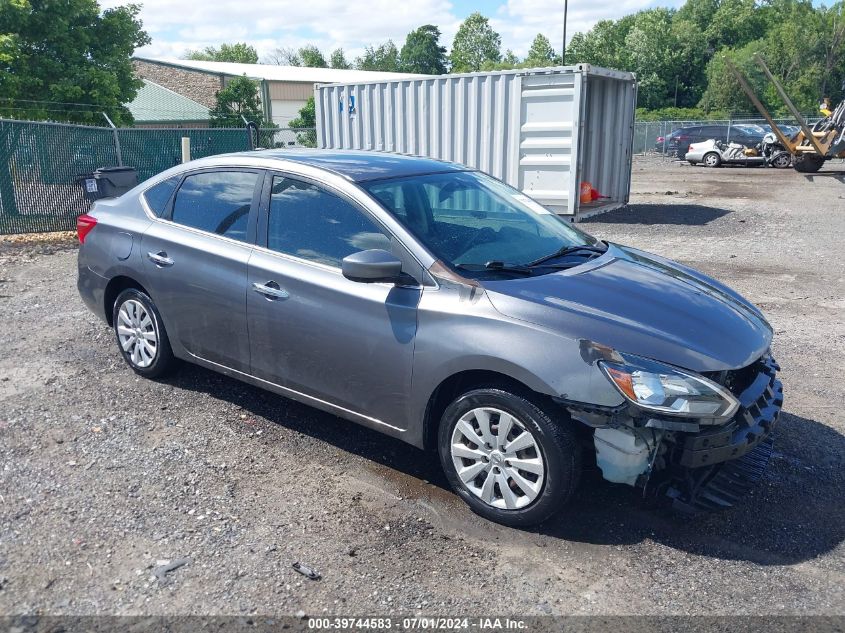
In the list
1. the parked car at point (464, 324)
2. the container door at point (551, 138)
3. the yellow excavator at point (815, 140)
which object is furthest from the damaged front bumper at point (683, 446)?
the yellow excavator at point (815, 140)

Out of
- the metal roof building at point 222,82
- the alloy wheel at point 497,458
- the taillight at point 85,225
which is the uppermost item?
the metal roof building at point 222,82

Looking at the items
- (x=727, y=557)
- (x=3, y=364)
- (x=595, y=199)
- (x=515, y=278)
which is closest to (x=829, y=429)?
(x=727, y=557)

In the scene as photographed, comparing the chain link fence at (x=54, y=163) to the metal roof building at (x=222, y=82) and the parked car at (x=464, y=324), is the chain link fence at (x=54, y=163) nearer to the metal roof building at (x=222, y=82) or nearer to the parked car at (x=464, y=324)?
the parked car at (x=464, y=324)

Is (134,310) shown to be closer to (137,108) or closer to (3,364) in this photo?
(3,364)

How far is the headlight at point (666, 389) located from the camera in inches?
129

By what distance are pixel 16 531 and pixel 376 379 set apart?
1.92 meters

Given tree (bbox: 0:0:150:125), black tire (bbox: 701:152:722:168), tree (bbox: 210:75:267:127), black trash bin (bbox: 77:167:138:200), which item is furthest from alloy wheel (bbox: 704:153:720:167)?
black trash bin (bbox: 77:167:138:200)

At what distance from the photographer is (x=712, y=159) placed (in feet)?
98.9

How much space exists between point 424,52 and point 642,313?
115257 mm

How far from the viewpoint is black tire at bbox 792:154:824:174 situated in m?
24.7

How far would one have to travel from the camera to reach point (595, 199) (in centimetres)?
1409

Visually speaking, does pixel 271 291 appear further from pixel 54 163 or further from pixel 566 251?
pixel 54 163

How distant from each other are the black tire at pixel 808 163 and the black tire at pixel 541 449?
82.3 ft

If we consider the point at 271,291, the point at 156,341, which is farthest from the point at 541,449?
the point at 156,341
